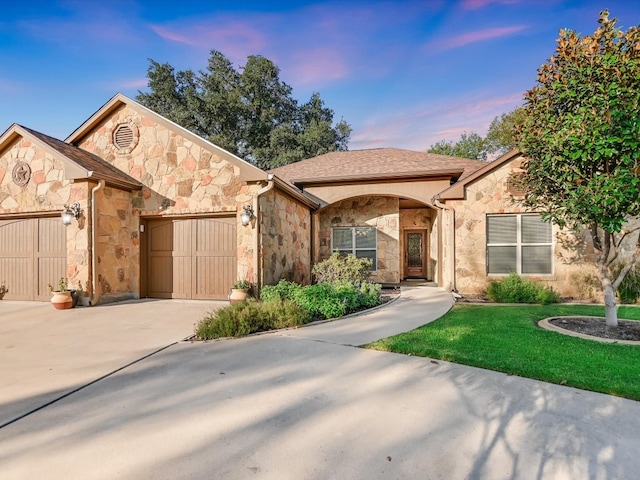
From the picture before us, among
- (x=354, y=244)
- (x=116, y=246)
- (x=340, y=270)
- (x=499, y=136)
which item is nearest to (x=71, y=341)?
(x=116, y=246)

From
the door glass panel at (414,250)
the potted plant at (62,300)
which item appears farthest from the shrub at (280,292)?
the door glass panel at (414,250)

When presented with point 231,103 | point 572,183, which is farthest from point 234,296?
point 231,103

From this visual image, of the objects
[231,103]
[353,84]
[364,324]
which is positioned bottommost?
[364,324]

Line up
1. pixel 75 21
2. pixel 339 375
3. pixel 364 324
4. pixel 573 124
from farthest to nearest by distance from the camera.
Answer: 1. pixel 75 21
2. pixel 364 324
3. pixel 573 124
4. pixel 339 375

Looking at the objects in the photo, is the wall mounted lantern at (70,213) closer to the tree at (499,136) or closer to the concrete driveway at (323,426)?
the concrete driveway at (323,426)

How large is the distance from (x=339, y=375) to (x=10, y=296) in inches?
406

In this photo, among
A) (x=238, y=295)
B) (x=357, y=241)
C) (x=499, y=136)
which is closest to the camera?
(x=238, y=295)

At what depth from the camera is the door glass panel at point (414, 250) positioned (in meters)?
15.6

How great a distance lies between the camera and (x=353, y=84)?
14.7 meters

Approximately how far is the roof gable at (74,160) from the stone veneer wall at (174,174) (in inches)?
11.6

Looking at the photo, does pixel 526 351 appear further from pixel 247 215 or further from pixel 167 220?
pixel 167 220

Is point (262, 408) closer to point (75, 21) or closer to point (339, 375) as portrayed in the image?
point (339, 375)

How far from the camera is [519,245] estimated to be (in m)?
9.06

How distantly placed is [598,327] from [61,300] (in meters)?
11.0
